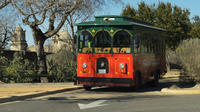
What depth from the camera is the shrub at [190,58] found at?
57.3 ft

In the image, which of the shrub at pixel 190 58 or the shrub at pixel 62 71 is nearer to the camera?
the shrub at pixel 190 58

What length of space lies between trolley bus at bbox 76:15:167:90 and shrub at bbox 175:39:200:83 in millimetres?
2325

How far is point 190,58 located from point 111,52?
13.9ft

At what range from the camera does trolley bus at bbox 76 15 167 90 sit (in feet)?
52.6

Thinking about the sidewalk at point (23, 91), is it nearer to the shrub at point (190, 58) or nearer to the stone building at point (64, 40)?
the shrub at point (190, 58)

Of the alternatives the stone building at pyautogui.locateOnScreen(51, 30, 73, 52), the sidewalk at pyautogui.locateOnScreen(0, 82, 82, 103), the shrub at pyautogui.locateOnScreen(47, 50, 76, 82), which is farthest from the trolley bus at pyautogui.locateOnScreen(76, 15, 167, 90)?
the stone building at pyautogui.locateOnScreen(51, 30, 73, 52)

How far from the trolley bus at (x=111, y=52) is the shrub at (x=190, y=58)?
2325 millimetres

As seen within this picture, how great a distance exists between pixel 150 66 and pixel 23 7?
7.67m

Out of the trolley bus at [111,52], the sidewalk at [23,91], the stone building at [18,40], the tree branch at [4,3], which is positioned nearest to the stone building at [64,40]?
the stone building at [18,40]

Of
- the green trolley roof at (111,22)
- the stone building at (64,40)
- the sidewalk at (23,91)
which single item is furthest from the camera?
the stone building at (64,40)

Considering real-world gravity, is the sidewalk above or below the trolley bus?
below

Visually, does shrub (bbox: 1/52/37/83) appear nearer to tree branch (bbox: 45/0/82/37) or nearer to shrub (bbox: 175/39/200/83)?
tree branch (bbox: 45/0/82/37)

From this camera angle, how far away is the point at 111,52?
16344mm

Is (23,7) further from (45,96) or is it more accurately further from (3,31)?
(45,96)
